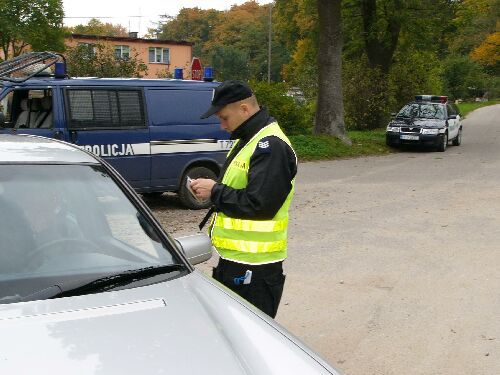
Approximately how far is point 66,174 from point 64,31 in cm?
2968

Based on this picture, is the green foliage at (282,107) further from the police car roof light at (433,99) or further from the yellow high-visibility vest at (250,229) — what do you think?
the yellow high-visibility vest at (250,229)

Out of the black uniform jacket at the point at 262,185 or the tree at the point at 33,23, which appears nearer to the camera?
the black uniform jacket at the point at 262,185

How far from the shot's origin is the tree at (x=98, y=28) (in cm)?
7679

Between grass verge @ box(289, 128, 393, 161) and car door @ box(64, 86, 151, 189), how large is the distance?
866 centimetres

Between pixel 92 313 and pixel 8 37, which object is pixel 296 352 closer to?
pixel 92 313

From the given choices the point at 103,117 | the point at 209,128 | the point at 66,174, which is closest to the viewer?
the point at 66,174

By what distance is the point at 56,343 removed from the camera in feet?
7.22

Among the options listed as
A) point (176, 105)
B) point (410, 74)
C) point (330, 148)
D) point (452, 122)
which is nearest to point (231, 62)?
point (410, 74)

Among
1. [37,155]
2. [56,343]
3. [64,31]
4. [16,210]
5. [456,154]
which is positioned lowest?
[456,154]

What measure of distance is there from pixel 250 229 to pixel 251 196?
0.23 metres

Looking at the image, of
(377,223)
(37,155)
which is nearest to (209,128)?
(377,223)

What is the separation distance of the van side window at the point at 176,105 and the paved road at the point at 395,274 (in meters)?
1.47

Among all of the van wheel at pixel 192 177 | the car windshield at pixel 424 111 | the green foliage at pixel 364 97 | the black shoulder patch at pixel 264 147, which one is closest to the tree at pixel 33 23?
the green foliage at pixel 364 97

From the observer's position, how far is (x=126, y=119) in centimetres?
979
